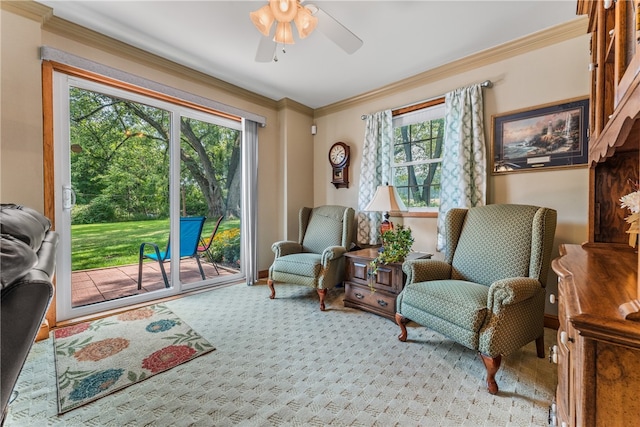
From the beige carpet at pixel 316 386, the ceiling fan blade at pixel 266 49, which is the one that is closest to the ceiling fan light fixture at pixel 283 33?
the ceiling fan blade at pixel 266 49

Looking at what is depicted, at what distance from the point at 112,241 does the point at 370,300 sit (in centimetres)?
262

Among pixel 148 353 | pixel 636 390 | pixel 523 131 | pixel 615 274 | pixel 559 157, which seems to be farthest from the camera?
pixel 523 131

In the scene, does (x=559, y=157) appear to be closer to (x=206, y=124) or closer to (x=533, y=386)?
(x=533, y=386)

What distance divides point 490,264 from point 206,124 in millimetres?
3343

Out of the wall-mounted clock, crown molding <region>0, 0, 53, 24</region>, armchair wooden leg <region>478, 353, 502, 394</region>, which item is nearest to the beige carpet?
armchair wooden leg <region>478, 353, 502, 394</region>

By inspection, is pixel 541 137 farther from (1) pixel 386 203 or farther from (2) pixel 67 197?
(2) pixel 67 197

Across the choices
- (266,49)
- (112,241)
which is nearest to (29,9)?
(266,49)

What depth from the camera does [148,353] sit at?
1.91m

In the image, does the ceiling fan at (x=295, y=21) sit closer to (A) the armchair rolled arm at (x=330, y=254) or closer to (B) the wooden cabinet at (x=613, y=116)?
(B) the wooden cabinet at (x=613, y=116)

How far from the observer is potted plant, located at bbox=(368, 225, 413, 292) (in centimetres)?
241

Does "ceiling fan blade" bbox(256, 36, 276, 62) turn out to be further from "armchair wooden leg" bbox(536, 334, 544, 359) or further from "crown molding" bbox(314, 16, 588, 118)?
"armchair wooden leg" bbox(536, 334, 544, 359)

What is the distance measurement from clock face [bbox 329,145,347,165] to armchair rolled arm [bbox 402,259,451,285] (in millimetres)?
1974

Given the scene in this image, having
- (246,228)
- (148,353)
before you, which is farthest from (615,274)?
(246,228)

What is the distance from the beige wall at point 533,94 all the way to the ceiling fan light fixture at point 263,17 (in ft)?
6.48
